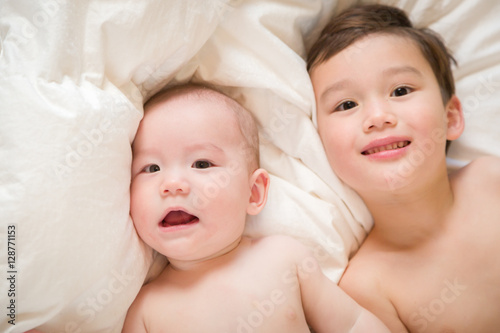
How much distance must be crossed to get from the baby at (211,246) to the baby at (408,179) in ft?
0.57

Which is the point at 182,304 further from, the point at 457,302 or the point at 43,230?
the point at 457,302

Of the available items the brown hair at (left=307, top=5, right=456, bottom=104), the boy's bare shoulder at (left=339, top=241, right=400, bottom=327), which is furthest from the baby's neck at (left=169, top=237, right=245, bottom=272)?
the brown hair at (left=307, top=5, right=456, bottom=104)

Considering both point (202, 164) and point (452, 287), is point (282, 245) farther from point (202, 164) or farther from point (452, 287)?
point (452, 287)

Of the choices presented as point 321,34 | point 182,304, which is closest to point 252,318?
point 182,304

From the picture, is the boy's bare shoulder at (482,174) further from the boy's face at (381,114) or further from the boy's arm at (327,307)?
the boy's arm at (327,307)

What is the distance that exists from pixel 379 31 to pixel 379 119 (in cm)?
32

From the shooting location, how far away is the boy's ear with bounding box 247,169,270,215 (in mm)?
A: 1250

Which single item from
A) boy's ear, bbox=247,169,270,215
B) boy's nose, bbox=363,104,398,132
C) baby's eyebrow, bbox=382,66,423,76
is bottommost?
boy's ear, bbox=247,169,270,215

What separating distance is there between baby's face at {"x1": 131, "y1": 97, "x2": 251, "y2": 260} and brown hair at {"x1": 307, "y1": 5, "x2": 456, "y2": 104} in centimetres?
41

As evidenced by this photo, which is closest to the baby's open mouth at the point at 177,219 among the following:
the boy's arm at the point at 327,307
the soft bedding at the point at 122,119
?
the soft bedding at the point at 122,119

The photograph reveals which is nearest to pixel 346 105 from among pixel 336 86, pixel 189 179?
pixel 336 86

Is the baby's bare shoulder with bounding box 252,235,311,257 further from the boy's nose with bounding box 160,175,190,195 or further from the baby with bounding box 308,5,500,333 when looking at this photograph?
the boy's nose with bounding box 160,175,190,195

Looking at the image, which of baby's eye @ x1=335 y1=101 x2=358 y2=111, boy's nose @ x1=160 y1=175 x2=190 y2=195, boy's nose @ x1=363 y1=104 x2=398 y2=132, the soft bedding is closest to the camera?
the soft bedding

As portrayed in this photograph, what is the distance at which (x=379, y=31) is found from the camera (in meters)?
1.33
